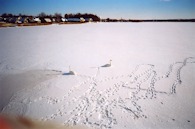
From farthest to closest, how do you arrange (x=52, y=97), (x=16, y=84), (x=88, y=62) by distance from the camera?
(x=88, y=62)
(x=16, y=84)
(x=52, y=97)

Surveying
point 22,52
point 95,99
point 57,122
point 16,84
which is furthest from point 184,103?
point 22,52

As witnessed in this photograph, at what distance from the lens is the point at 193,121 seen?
259 centimetres

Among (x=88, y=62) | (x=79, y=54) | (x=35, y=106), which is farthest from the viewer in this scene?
(x=79, y=54)

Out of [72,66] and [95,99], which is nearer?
[95,99]

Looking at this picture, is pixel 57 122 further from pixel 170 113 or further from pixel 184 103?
pixel 184 103

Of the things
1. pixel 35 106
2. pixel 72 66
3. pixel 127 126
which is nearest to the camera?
pixel 127 126

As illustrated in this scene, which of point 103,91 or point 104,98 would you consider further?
point 103,91

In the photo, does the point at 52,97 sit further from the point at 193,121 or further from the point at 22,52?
the point at 22,52

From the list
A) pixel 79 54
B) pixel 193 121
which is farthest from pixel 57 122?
pixel 79 54

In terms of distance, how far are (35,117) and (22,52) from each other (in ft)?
14.0

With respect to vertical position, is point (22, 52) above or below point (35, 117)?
above

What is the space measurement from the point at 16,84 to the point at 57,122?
1.75 meters

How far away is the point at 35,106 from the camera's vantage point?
3008mm

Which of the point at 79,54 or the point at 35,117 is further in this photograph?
the point at 79,54
